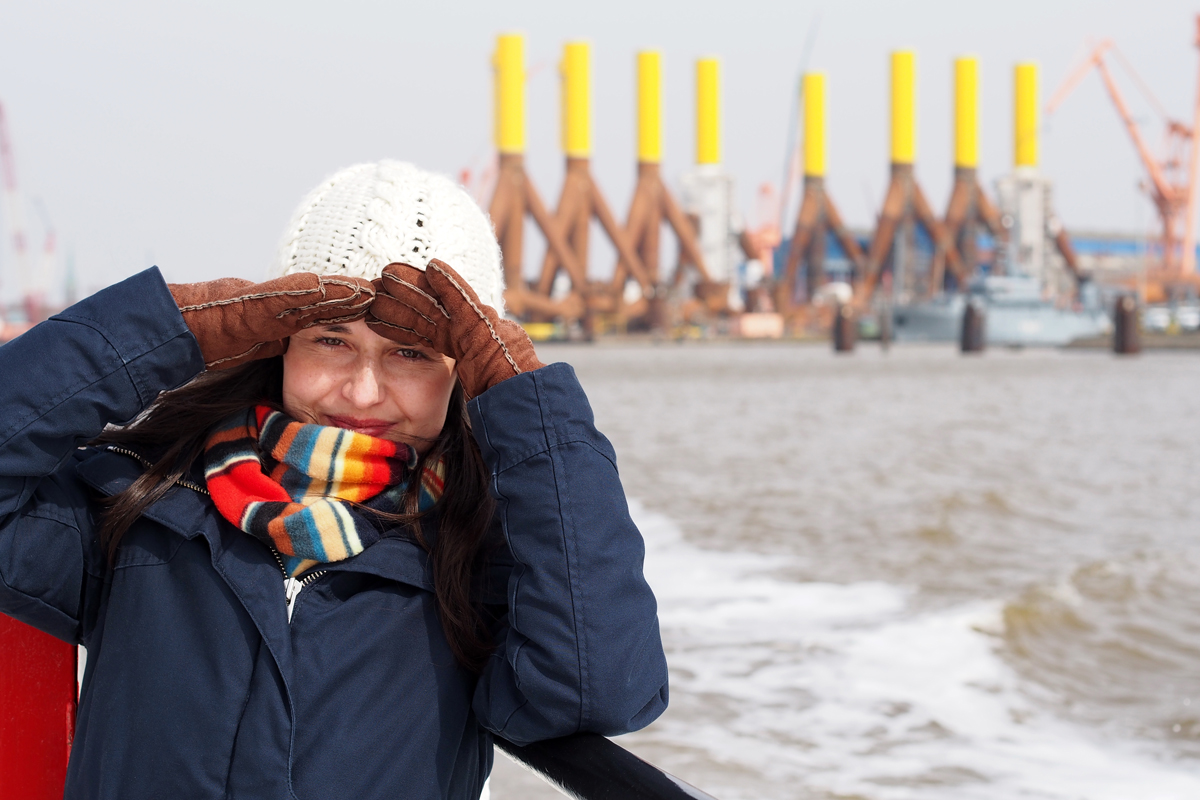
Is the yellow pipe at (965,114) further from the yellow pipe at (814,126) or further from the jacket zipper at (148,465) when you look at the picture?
the jacket zipper at (148,465)

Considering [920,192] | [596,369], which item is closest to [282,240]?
[596,369]

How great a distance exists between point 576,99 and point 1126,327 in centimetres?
2009

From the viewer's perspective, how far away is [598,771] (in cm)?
82

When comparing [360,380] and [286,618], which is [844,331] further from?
[286,618]

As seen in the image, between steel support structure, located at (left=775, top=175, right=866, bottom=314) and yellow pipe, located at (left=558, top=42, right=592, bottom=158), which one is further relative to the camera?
steel support structure, located at (left=775, top=175, right=866, bottom=314)

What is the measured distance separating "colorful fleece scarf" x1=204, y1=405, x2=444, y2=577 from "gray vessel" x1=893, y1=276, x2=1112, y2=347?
36441 millimetres


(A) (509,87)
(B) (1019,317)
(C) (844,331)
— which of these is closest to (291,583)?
(C) (844,331)

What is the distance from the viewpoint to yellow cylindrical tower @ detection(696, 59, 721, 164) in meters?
41.9

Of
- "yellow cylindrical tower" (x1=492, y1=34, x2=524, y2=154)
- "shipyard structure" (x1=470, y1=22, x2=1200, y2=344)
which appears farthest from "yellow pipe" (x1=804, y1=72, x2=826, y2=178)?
"yellow cylindrical tower" (x1=492, y1=34, x2=524, y2=154)

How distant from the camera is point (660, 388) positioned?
18.4 meters

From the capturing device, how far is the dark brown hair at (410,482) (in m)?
0.98

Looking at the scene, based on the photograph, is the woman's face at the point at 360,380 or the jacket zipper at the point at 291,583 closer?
the jacket zipper at the point at 291,583

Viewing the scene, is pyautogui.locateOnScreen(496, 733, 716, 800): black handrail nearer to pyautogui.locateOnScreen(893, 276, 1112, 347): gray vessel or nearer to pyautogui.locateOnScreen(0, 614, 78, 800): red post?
pyautogui.locateOnScreen(0, 614, 78, 800): red post

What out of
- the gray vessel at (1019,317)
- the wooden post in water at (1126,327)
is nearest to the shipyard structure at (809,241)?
the gray vessel at (1019,317)
